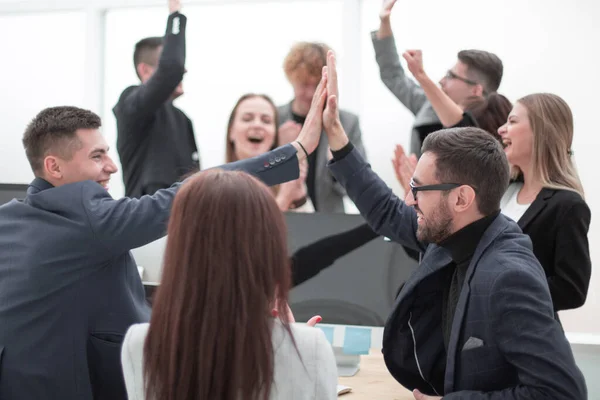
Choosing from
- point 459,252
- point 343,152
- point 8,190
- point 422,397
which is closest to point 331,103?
point 343,152

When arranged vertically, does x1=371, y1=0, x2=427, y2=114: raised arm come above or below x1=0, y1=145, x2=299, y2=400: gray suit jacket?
above

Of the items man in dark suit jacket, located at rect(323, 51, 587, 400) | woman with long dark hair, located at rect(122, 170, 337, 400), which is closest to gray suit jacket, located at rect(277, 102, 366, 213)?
man in dark suit jacket, located at rect(323, 51, 587, 400)

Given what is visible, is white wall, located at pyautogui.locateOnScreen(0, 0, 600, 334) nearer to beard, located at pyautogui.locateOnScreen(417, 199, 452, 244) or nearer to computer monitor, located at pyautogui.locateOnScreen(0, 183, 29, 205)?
computer monitor, located at pyautogui.locateOnScreen(0, 183, 29, 205)

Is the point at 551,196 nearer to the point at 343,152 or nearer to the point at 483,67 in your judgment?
the point at 343,152

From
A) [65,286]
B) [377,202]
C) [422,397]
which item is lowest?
[422,397]

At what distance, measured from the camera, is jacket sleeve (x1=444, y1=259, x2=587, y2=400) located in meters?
1.53

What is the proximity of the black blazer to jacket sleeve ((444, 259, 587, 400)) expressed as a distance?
75 centimetres

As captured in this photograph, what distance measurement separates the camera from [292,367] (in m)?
1.32

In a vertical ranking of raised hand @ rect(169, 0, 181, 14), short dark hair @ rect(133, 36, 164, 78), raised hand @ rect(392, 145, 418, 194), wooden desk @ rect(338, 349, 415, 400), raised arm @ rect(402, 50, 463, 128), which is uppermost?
raised hand @ rect(169, 0, 181, 14)

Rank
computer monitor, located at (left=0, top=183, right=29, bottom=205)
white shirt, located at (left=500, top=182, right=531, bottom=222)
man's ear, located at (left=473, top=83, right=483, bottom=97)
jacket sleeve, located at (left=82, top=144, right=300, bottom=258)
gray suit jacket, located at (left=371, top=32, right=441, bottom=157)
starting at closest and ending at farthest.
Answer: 1. jacket sleeve, located at (left=82, top=144, right=300, bottom=258)
2. white shirt, located at (left=500, top=182, right=531, bottom=222)
3. computer monitor, located at (left=0, top=183, right=29, bottom=205)
4. man's ear, located at (left=473, top=83, right=483, bottom=97)
5. gray suit jacket, located at (left=371, top=32, right=441, bottom=157)

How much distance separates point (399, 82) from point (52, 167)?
85.1 inches

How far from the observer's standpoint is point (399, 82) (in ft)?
12.5

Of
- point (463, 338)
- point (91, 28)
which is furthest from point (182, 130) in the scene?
point (463, 338)

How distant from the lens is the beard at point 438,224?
1830mm
